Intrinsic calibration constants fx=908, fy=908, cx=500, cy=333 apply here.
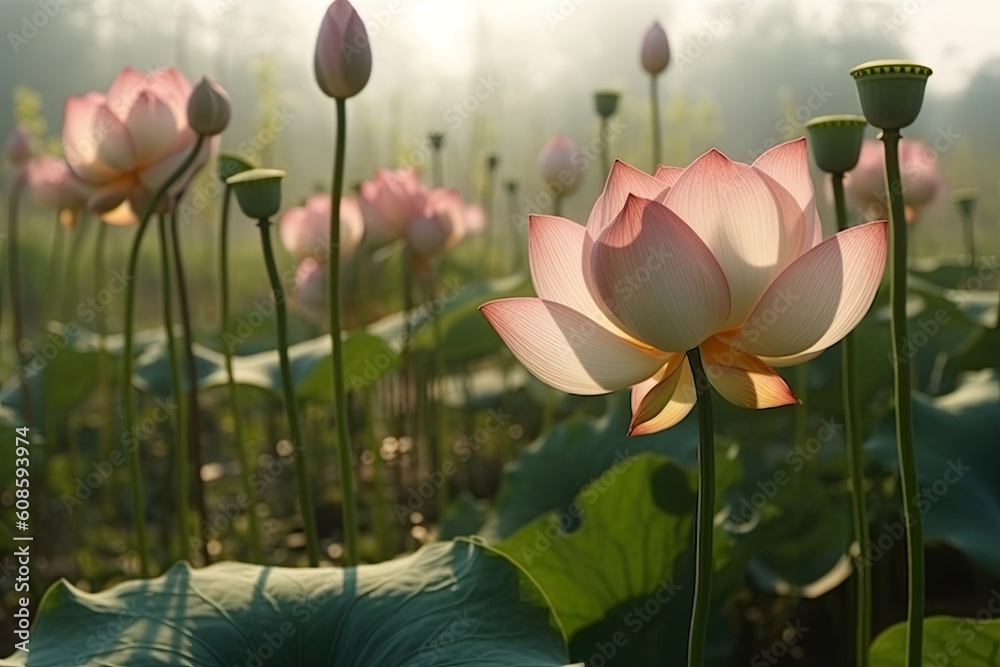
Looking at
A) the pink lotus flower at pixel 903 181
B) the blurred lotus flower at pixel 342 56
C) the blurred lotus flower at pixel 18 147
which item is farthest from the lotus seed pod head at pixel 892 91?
the blurred lotus flower at pixel 18 147

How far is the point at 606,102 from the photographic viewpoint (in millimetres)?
1300

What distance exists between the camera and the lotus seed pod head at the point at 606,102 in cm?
129

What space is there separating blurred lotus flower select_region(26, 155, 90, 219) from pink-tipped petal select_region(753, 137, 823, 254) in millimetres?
1162

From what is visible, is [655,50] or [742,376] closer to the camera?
[742,376]

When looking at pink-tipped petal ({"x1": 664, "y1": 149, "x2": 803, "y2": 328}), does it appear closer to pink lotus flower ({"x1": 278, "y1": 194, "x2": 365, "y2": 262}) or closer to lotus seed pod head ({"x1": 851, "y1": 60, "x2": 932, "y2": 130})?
lotus seed pod head ({"x1": 851, "y1": 60, "x2": 932, "y2": 130})

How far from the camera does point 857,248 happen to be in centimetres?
41

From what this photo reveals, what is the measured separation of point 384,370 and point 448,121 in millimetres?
858

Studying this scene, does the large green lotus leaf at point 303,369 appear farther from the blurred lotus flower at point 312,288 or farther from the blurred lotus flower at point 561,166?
the blurred lotus flower at point 561,166

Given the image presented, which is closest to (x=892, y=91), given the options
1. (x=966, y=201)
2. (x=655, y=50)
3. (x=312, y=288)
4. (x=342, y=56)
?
(x=342, y=56)

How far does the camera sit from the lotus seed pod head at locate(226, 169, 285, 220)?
612 millimetres

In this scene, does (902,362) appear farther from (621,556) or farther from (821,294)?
(621,556)

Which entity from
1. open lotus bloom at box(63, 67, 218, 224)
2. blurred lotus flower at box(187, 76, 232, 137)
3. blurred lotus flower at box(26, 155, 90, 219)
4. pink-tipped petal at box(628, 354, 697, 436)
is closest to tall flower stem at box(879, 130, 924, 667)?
pink-tipped petal at box(628, 354, 697, 436)

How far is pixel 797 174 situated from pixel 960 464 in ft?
1.83

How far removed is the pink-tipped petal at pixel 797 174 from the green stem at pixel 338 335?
32 cm
